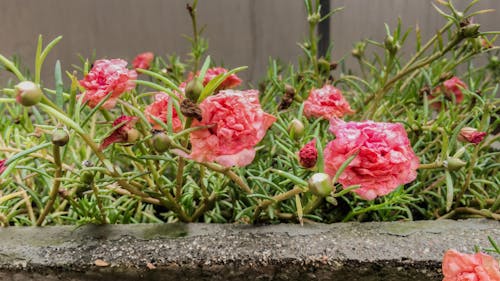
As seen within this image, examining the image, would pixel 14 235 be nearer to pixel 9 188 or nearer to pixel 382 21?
pixel 9 188

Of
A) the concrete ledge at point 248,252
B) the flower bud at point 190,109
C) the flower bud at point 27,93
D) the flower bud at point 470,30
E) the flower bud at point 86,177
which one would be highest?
the flower bud at point 470,30

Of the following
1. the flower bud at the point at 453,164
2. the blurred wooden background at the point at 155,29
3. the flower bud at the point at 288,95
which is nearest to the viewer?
the flower bud at the point at 453,164

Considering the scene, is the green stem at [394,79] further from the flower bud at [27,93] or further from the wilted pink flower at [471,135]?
the flower bud at [27,93]

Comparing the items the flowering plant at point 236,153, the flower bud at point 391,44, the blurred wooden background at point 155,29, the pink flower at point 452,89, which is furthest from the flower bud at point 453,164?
the blurred wooden background at point 155,29

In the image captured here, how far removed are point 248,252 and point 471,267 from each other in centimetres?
23

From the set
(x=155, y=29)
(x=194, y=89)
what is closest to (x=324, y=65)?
(x=194, y=89)

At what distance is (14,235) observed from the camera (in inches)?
23.0

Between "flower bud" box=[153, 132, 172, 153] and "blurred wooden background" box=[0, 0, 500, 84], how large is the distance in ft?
3.00

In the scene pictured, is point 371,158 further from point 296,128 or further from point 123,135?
point 123,135

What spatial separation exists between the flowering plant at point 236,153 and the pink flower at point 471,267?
0.09 m

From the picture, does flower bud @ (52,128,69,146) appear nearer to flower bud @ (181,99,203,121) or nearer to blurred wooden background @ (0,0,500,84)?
flower bud @ (181,99,203,121)

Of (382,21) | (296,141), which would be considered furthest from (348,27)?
(296,141)

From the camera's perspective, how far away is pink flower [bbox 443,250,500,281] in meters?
0.41

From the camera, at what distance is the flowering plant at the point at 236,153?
43 cm
